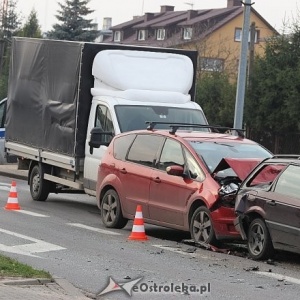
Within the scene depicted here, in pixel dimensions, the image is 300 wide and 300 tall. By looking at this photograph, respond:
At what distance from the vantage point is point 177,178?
1478 centimetres

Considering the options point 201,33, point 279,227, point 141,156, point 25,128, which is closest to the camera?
Answer: point 279,227

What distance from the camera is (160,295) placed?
10.2 metres

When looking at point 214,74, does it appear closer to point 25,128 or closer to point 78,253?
point 25,128

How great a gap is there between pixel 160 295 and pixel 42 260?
9.10ft

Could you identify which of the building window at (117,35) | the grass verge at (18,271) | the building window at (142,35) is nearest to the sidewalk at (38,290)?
the grass verge at (18,271)

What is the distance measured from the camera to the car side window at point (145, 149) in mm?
15680

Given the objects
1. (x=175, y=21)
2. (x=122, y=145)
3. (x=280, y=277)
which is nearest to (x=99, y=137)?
(x=122, y=145)

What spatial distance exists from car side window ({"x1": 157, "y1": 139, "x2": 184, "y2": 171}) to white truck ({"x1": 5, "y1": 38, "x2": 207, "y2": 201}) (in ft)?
9.35

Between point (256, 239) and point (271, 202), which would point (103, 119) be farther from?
point (271, 202)

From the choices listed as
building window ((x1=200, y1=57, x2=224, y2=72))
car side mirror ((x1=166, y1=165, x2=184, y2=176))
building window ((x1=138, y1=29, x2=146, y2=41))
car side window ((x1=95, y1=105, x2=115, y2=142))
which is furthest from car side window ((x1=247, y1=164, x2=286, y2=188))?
building window ((x1=138, y1=29, x2=146, y2=41))

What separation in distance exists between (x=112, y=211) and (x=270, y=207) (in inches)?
167

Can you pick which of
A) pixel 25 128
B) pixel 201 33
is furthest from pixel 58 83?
pixel 201 33

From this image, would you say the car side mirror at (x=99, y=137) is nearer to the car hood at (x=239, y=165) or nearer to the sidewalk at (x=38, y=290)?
the car hood at (x=239, y=165)

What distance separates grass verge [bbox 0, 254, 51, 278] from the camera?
10422mm
